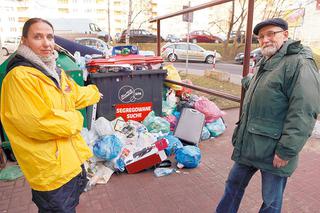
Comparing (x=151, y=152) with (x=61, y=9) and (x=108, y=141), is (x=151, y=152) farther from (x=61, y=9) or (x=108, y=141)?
(x=61, y=9)

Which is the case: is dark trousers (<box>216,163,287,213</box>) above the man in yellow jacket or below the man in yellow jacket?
below

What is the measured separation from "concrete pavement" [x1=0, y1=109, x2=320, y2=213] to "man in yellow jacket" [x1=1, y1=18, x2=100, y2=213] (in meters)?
0.93

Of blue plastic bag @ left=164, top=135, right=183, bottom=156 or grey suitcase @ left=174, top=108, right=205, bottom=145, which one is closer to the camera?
blue plastic bag @ left=164, top=135, right=183, bottom=156

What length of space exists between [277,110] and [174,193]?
1.51 meters

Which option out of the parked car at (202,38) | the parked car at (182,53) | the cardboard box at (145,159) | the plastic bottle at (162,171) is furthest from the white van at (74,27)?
the plastic bottle at (162,171)

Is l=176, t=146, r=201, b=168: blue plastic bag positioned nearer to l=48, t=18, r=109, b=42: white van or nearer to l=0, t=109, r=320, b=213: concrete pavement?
l=0, t=109, r=320, b=213: concrete pavement

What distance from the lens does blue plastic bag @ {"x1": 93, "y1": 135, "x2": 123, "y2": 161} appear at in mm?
3057

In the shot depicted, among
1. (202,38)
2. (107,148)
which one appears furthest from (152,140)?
(202,38)

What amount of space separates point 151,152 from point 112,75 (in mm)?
1526

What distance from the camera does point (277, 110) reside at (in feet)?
5.74


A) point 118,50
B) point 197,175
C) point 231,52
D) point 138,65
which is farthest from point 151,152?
point 231,52

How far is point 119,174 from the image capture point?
3150 millimetres

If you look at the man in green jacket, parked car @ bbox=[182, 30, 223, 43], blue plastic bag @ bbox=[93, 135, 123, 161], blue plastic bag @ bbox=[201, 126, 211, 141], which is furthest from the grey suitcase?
parked car @ bbox=[182, 30, 223, 43]

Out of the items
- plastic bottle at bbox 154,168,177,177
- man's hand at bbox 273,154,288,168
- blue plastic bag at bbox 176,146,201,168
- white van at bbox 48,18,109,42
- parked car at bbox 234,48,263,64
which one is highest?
white van at bbox 48,18,109,42
